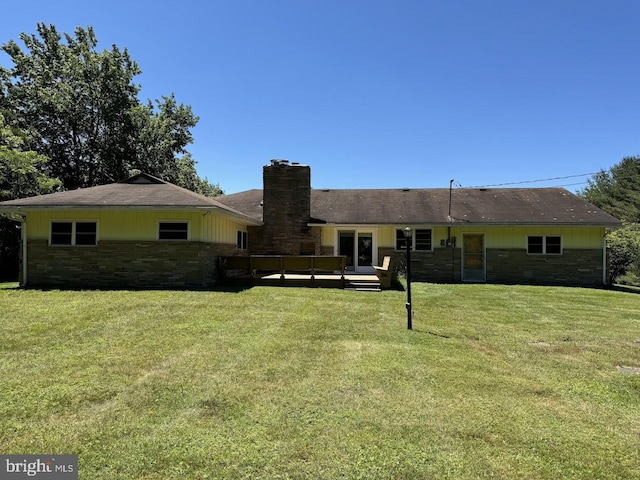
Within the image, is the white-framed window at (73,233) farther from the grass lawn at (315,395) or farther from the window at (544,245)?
the window at (544,245)

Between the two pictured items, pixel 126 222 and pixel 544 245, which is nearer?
pixel 126 222

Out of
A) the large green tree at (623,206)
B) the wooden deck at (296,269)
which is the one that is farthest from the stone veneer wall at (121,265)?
Result: the large green tree at (623,206)

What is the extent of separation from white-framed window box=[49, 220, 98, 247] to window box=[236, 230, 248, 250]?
220 inches

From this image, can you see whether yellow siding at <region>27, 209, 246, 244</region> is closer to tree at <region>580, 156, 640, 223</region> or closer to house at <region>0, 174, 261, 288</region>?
house at <region>0, 174, 261, 288</region>

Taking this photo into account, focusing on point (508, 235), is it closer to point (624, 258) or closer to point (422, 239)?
point (422, 239)

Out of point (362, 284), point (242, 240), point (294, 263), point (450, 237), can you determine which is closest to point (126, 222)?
point (242, 240)

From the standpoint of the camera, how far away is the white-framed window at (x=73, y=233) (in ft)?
44.6

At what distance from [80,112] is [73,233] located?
61.9 ft

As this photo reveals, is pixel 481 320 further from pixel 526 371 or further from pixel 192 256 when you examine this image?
pixel 192 256

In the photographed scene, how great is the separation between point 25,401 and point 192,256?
9.27 m

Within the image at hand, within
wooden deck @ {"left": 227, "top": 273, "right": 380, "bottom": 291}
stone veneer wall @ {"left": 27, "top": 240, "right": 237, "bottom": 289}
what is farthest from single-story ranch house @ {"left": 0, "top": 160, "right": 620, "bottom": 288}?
wooden deck @ {"left": 227, "top": 273, "right": 380, "bottom": 291}

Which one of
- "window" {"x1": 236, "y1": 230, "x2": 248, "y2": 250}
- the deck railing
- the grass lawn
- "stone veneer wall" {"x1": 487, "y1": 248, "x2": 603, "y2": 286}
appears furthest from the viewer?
"window" {"x1": 236, "y1": 230, "x2": 248, "y2": 250}

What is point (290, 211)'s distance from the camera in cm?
1811

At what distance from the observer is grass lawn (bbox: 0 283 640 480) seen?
3.10m
